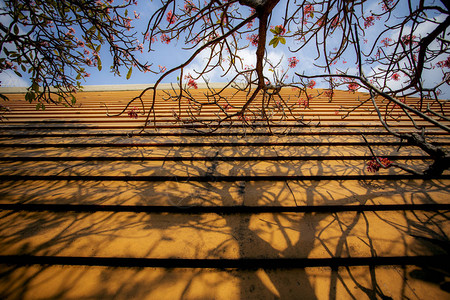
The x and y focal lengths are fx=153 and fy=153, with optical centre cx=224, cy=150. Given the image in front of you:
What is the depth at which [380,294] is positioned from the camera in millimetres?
890

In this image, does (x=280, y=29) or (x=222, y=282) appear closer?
(x=222, y=282)

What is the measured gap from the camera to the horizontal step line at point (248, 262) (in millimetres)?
1008

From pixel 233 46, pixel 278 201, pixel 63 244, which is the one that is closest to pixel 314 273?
pixel 278 201

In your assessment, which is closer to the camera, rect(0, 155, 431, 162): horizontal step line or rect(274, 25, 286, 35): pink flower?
rect(274, 25, 286, 35): pink flower

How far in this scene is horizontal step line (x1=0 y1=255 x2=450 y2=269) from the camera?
3.31 ft

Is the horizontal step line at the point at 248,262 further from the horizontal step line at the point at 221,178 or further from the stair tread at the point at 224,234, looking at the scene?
the horizontal step line at the point at 221,178

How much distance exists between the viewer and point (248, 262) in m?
1.01

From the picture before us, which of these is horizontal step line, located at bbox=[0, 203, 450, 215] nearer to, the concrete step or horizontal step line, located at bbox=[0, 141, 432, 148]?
the concrete step

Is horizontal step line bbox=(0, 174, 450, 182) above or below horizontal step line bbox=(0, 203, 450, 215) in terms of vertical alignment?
above

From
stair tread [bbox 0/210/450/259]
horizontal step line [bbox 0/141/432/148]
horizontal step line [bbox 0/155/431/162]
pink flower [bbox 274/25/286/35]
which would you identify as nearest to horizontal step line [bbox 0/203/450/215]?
stair tread [bbox 0/210/450/259]

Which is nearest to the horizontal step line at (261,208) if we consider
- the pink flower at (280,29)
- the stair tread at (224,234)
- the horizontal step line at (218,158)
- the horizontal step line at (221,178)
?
the stair tread at (224,234)

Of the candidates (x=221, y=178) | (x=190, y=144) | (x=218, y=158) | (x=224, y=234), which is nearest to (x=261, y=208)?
(x=224, y=234)

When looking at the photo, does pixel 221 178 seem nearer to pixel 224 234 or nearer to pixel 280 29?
pixel 224 234

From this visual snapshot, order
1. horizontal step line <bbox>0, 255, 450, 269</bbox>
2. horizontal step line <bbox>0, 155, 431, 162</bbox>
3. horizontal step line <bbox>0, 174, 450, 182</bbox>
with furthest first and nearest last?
1. horizontal step line <bbox>0, 155, 431, 162</bbox>
2. horizontal step line <bbox>0, 174, 450, 182</bbox>
3. horizontal step line <bbox>0, 255, 450, 269</bbox>
